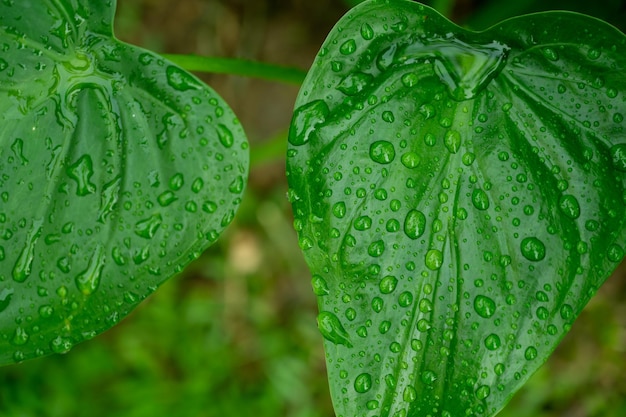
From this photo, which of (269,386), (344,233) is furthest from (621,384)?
(344,233)

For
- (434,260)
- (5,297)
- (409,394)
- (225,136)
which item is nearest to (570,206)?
(434,260)

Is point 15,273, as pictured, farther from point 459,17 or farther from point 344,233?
point 459,17

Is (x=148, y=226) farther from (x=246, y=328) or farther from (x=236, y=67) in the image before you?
(x=246, y=328)

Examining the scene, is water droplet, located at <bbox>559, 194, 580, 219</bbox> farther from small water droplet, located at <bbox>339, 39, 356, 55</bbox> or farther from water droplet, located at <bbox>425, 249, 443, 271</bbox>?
small water droplet, located at <bbox>339, 39, 356, 55</bbox>

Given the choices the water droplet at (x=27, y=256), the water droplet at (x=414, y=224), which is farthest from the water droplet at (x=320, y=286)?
the water droplet at (x=27, y=256)

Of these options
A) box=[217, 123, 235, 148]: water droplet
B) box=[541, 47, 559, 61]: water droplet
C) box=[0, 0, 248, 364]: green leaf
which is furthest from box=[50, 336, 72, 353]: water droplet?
box=[541, 47, 559, 61]: water droplet

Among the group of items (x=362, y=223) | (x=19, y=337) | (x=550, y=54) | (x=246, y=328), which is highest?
(x=550, y=54)
